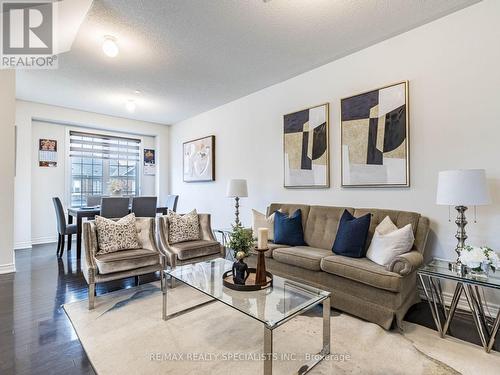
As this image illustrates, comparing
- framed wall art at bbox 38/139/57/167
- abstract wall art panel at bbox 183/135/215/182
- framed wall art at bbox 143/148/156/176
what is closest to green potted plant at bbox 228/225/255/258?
abstract wall art panel at bbox 183/135/215/182

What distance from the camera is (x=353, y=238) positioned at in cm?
261

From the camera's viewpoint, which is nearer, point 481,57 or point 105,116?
point 481,57

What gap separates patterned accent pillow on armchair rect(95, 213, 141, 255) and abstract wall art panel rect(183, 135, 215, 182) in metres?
2.47

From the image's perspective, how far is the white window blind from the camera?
5789 mm

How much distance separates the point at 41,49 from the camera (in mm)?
3107

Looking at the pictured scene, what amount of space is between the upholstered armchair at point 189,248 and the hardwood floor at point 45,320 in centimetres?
54

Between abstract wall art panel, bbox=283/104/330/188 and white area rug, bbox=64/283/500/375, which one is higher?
abstract wall art panel, bbox=283/104/330/188

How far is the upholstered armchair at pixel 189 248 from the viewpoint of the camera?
3102mm

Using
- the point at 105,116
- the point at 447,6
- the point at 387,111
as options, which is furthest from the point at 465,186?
the point at 105,116

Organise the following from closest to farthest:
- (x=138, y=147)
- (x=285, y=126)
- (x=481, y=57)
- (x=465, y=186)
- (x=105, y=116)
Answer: (x=465, y=186)
(x=481, y=57)
(x=285, y=126)
(x=105, y=116)
(x=138, y=147)

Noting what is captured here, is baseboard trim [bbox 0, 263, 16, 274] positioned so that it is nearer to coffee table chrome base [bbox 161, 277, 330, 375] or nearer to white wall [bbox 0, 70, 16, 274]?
white wall [bbox 0, 70, 16, 274]

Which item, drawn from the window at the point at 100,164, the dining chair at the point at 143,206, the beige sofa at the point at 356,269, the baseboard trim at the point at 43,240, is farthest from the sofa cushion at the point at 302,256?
the baseboard trim at the point at 43,240

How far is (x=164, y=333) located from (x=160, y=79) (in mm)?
3409

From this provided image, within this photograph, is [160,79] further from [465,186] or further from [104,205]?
[465,186]
